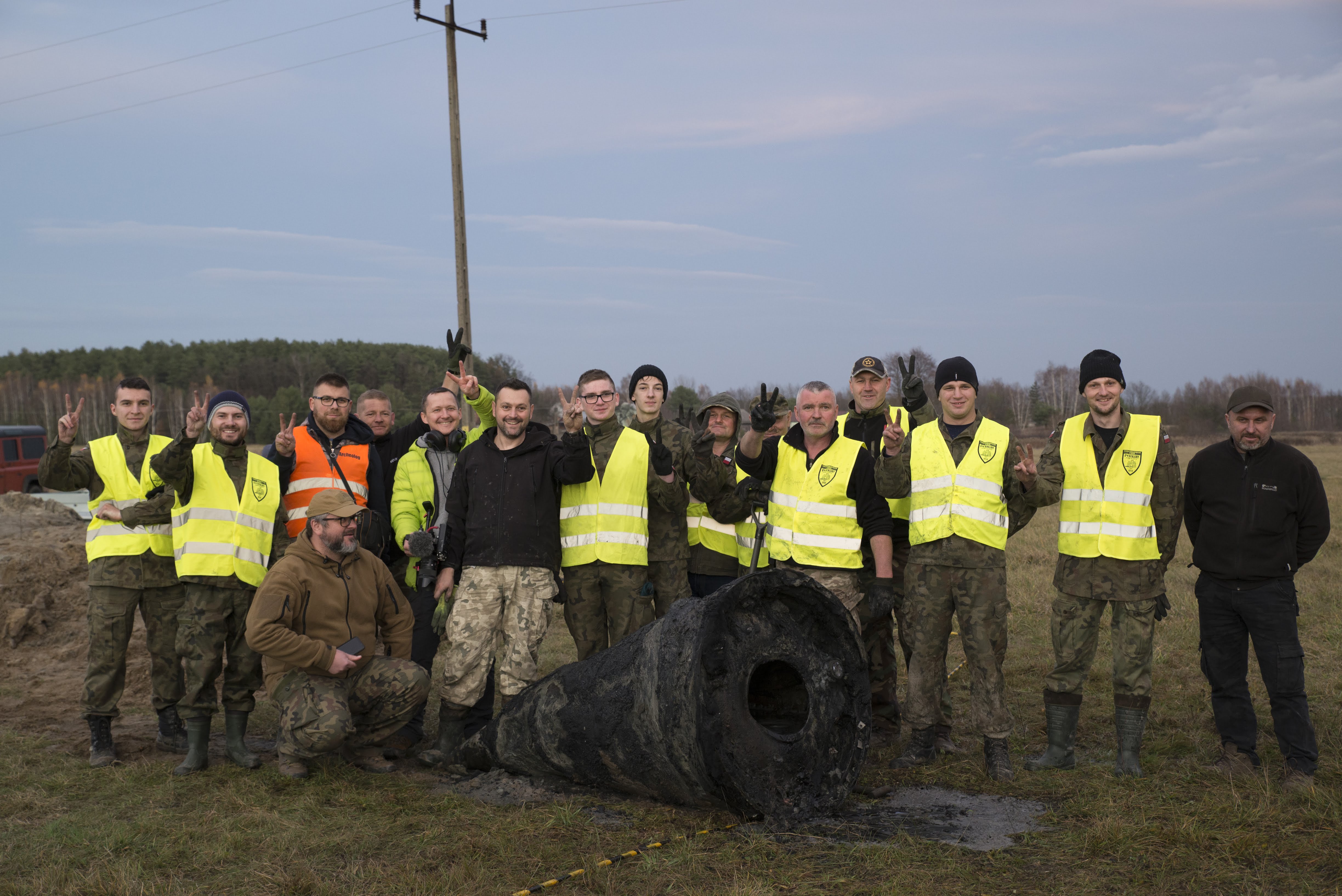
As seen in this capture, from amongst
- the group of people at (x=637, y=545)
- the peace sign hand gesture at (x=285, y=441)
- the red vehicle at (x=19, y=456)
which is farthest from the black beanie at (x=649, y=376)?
the red vehicle at (x=19, y=456)

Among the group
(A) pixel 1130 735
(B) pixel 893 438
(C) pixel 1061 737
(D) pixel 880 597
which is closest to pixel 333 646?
(D) pixel 880 597

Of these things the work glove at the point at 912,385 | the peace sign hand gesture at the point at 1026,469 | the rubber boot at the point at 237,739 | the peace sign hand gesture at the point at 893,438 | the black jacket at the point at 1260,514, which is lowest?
the rubber boot at the point at 237,739

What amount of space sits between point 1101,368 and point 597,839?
391 cm

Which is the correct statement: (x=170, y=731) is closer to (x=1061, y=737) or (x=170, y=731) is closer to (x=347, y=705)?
(x=347, y=705)

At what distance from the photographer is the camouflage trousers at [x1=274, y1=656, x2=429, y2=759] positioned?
5.40m

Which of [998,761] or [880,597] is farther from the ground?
[880,597]

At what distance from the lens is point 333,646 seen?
5.57 metres

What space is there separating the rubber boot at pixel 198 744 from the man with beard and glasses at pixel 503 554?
1288mm

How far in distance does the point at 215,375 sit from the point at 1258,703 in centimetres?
8607

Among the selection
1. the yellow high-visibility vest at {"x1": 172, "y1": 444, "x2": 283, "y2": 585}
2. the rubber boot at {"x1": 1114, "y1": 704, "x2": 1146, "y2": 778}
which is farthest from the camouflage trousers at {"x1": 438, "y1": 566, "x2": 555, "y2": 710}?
the rubber boot at {"x1": 1114, "y1": 704, "x2": 1146, "y2": 778}

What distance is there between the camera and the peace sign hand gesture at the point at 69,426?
545 cm

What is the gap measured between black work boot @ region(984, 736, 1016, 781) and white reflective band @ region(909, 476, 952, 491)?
4.90 ft

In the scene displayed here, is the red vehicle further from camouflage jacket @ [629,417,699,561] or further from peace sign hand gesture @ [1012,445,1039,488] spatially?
peace sign hand gesture @ [1012,445,1039,488]

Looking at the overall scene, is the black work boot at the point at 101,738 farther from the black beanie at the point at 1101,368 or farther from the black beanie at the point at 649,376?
the black beanie at the point at 1101,368
